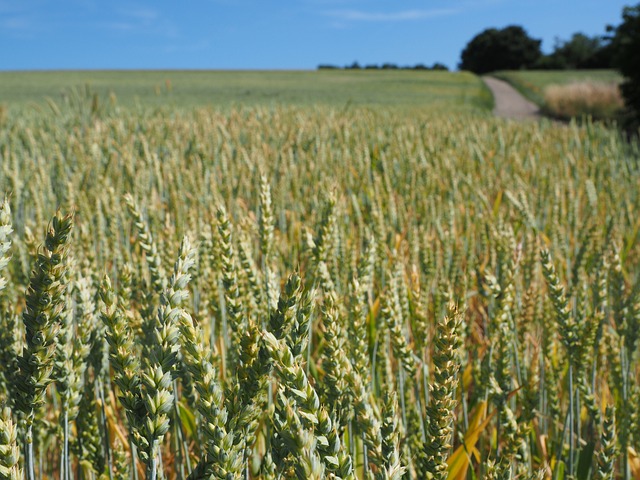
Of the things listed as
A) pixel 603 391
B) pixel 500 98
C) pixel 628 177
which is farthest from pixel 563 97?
pixel 603 391

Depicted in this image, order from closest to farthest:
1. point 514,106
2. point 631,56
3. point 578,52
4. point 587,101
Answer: point 631,56, point 587,101, point 514,106, point 578,52

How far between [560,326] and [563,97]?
2438cm

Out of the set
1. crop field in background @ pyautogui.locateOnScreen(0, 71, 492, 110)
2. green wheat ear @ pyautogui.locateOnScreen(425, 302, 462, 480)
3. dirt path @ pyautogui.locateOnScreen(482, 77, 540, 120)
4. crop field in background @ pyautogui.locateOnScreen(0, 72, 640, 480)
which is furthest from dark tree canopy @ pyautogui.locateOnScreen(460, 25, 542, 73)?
green wheat ear @ pyautogui.locateOnScreen(425, 302, 462, 480)

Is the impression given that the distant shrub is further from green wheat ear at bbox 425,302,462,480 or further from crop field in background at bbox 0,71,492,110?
green wheat ear at bbox 425,302,462,480

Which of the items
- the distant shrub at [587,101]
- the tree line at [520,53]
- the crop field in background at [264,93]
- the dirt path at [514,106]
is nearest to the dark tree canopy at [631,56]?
the crop field in background at [264,93]

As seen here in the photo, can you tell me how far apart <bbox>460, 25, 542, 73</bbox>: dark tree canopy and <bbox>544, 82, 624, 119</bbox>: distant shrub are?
53129mm

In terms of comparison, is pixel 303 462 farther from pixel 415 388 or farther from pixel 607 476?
pixel 415 388

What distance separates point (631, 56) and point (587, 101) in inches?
273

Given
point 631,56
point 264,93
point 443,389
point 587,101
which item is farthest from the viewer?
point 264,93

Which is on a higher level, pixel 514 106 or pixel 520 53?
pixel 520 53

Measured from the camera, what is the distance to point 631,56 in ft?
48.2

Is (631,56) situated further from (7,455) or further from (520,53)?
A: (520,53)

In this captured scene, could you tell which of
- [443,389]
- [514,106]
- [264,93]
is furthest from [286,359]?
[514,106]

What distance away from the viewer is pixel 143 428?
1.74ft
